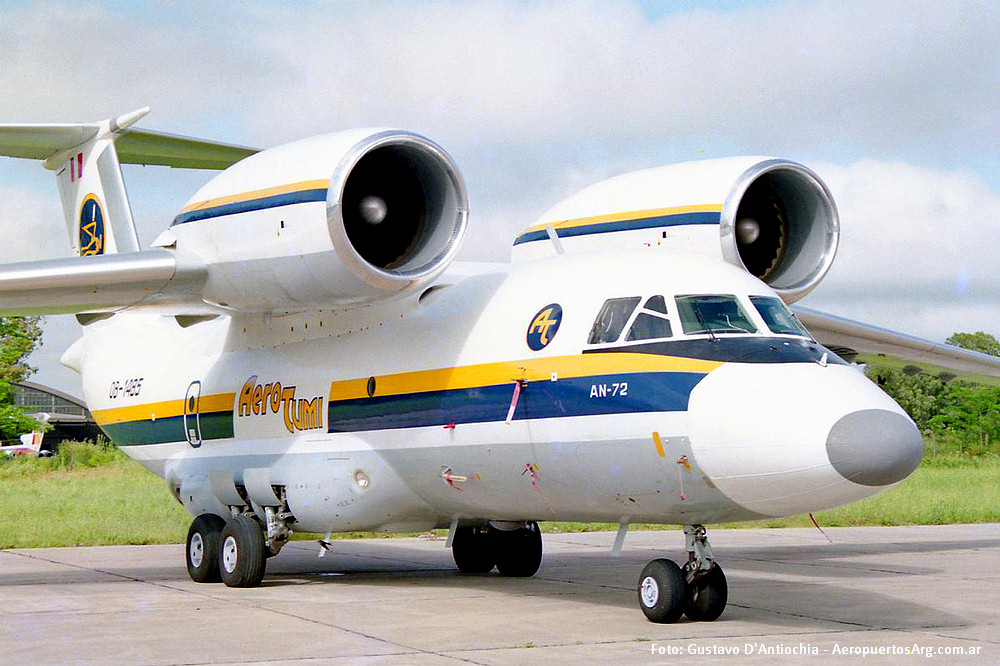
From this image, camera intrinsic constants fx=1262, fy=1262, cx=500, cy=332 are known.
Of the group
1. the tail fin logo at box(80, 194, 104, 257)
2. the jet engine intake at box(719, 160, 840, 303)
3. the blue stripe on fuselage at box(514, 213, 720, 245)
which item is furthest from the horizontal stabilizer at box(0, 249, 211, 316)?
the jet engine intake at box(719, 160, 840, 303)

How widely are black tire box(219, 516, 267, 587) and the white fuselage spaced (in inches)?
13.5

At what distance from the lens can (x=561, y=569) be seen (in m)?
13.5

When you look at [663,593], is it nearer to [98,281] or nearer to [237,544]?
[237,544]

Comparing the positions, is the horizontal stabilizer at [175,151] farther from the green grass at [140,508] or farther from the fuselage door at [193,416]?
the green grass at [140,508]

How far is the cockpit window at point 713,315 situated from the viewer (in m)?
8.69

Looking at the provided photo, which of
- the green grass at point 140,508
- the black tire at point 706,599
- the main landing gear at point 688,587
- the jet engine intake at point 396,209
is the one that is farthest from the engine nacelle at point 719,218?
the green grass at point 140,508

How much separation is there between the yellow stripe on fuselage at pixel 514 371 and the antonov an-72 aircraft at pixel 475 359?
2cm

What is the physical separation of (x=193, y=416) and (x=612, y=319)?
547cm

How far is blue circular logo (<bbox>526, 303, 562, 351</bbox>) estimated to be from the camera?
940 centimetres

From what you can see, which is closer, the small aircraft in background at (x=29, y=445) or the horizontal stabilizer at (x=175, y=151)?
the horizontal stabilizer at (x=175, y=151)

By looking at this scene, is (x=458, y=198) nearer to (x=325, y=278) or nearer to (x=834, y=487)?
(x=325, y=278)

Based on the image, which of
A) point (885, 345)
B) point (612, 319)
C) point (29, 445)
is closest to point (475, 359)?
point (612, 319)

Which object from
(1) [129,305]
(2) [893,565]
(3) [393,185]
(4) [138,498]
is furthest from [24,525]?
(2) [893,565]

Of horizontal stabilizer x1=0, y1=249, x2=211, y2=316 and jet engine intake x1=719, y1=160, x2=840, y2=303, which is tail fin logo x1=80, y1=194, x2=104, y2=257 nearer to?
horizontal stabilizer x1=0, y1=249, x2=211, y2=316
